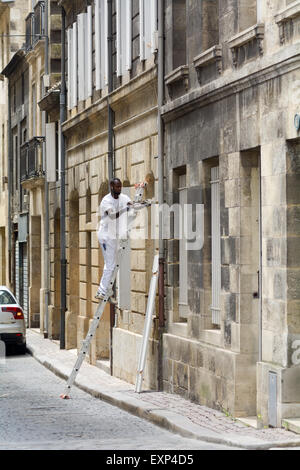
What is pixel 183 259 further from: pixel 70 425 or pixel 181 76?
pixel 70 425

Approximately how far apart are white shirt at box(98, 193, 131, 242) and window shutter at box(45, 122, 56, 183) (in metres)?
10.8

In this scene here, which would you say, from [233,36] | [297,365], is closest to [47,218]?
[233,36]

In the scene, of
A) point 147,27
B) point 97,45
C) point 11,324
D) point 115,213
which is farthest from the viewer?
point 11,324

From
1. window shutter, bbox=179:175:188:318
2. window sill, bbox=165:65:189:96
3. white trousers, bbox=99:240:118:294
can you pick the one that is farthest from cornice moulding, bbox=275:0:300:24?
white trousers, bbox=99:240:118:294

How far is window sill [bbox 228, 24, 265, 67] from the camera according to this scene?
12969 millimetres

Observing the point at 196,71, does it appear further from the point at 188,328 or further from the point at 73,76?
the point at 73,76

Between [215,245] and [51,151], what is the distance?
1391 cm

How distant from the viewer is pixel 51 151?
28453 mm

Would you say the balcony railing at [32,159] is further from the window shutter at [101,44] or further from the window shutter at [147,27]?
the window shutter at [147,27]

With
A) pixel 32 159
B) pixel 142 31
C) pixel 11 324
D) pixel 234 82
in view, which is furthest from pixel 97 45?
pixel 32 159

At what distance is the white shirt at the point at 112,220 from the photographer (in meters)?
17.3

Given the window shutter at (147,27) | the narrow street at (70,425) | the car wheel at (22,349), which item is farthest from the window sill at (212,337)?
the car wheel at (22,349)

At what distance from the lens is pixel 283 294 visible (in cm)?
1226

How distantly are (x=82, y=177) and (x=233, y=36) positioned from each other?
10.4 metres
